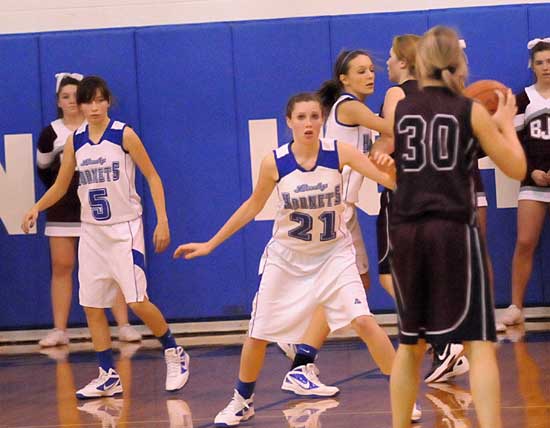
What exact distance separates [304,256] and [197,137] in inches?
129

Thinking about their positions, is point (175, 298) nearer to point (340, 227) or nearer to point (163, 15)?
point (163, 15)

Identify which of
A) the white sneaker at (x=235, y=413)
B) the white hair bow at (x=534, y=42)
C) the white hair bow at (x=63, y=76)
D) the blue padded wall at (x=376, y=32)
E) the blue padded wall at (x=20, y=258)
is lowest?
the white sneaker at (x=235, y=413)

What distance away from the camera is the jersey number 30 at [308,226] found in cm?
570

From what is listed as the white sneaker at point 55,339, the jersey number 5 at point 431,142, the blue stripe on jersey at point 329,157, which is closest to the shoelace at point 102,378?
the blue stripe on jersey at point 329,157

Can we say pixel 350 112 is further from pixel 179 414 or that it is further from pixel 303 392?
pixel 179 414

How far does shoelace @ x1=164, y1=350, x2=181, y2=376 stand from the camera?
6.84m

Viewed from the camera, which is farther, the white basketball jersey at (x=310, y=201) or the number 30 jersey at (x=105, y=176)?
the number 30 jersey at (x=105, y=176)

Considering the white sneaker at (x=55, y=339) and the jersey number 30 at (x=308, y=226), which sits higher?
the jersey number 30 at (x=308, y=226)

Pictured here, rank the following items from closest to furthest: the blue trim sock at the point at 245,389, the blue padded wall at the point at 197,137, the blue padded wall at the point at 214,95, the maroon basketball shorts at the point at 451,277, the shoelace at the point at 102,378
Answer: the maroon basketball shorts at the point at 451,277 < the blue trim sock at the point at 245,389 < the shoelace at the point at 102,378 < the blue padded wall at the point at 214,95 < the blue padded wall at the point at 197,137

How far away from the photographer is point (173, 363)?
6.87m

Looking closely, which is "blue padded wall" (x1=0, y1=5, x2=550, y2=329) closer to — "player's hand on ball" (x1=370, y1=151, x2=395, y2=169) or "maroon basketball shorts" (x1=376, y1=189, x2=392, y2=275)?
"maroon basketball shorts" (x1=376, y1=189, x2=392, y2=275)

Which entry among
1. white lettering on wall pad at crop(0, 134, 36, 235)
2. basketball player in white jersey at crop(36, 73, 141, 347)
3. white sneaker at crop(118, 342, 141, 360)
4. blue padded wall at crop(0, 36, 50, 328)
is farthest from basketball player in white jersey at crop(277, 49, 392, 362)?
white lettering on wall pad at crop(0, 134, 36, 235)

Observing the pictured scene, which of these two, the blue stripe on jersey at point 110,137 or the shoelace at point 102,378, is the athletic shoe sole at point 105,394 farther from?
the blue stripe on jersey at point 110,137

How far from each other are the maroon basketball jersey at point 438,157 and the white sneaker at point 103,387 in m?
2.74
